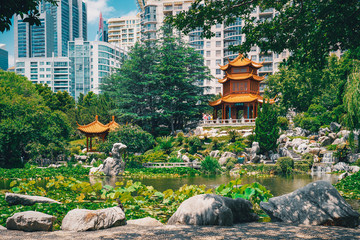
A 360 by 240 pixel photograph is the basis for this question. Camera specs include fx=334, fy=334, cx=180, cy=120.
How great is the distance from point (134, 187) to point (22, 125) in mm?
14430

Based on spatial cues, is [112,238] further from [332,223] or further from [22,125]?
[22,125]

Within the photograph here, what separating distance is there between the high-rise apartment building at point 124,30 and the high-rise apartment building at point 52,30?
112ft

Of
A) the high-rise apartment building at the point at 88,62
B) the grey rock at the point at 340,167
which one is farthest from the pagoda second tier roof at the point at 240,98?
the high-rise apartment building at the point at 88,62

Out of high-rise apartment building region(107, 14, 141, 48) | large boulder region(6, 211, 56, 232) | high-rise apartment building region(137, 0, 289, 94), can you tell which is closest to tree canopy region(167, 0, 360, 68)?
large boulder region(6, 211, 56, 232)

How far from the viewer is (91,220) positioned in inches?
218

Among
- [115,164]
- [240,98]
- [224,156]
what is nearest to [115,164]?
[115,164]

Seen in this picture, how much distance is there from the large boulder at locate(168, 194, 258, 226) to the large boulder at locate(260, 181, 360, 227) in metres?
0.77

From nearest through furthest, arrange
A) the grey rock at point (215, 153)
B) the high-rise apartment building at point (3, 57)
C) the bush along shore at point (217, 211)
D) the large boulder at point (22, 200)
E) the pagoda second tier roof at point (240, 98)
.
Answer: the bush along shore at point (217, 211), the large boulder at point (22, 200), the grey rock at point (215, 153), the pagoda second tier roof at point (240, 98), the high-rise apartment building at point (3, 57)

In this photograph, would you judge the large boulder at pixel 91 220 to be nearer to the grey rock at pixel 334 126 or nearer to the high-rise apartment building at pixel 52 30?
the grey rock at pixel 334 126

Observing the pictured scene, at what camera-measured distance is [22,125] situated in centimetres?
2108

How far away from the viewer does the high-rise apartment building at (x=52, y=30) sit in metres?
132

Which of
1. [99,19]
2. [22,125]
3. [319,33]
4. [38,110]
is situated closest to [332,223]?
[319,33]

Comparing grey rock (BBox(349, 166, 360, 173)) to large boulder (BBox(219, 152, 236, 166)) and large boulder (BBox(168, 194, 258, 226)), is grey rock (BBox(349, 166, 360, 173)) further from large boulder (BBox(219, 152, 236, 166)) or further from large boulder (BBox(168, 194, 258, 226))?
large boulder (BBox(168, 194, 258, 226))

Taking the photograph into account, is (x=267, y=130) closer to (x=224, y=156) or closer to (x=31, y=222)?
(x=224, y=156)
